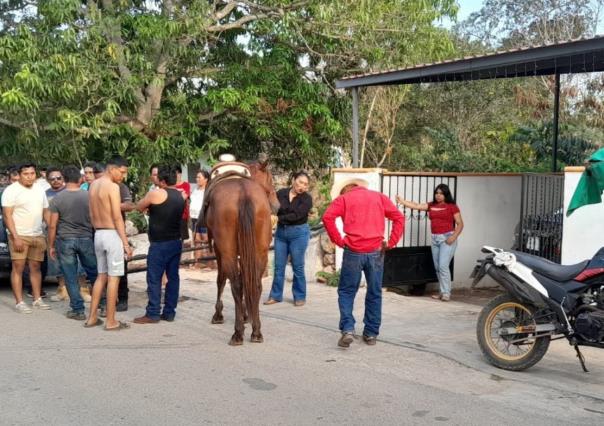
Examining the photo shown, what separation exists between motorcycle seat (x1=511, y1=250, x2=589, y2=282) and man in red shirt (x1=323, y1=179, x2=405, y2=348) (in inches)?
51.0

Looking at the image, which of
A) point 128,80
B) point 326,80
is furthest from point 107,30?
point 326,80

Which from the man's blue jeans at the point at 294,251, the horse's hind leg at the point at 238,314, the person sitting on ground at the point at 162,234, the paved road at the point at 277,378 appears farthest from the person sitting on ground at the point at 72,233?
the man's blue jeans at the point at 294,251

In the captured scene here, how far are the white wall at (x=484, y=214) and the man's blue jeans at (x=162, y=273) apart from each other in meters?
4.86

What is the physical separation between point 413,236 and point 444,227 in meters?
0.80

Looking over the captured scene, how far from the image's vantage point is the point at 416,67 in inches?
372

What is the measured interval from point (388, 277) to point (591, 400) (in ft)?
16.4

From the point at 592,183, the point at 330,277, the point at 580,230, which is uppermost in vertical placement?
the point at 592,183

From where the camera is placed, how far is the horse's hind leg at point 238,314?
688 cm

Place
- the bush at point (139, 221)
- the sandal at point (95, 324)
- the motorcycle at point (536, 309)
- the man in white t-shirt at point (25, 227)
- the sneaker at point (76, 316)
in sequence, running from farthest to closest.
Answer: the bush at point (139, 221), the man in white t-shirt at point (25, 227), the sneaker at point (76, 316), the sandal at point (95, 324), the motorcycle at point (536, 309)

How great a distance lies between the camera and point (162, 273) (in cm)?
795

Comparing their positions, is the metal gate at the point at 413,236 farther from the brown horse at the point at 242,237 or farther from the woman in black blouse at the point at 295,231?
the brown horse at the point at 242,237

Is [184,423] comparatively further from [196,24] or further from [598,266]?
[196,24]

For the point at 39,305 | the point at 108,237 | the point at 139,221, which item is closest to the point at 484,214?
the point at 108,237

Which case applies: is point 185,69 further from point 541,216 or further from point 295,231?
point 541,216
